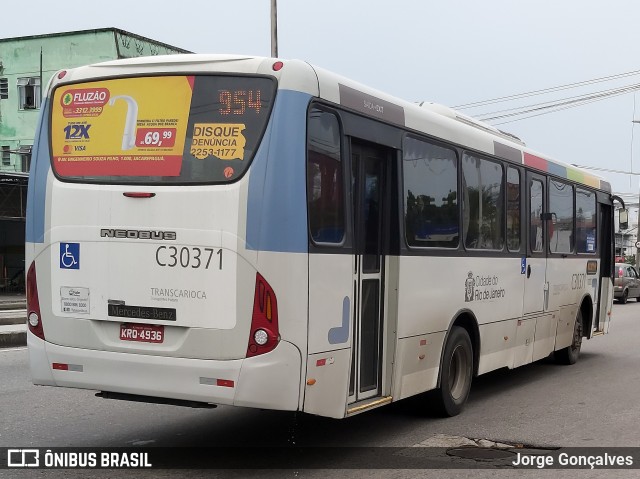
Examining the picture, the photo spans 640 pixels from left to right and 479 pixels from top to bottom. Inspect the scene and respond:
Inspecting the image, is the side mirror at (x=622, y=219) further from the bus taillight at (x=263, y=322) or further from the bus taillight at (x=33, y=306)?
the bus taillight at (x=33, y=306)

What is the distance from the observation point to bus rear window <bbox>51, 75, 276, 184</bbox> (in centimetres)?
600

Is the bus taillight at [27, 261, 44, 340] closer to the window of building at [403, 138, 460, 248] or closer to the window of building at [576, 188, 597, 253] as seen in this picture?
the window of building at [403, 138, 460, 248]

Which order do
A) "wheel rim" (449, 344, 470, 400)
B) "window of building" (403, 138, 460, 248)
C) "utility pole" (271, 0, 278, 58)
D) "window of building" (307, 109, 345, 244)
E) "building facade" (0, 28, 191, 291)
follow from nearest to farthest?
"window of building" (307, 109, 345, 244), "window of building" (403, 138, 460, 248), "wheel rim" (449, 344, 470, 400), "utility pole" (271, 0, 278, 58), "building facade" (0, 28, 191, 291)

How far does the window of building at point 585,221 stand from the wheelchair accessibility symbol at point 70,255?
887 centimetres

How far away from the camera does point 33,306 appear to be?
21.6ft

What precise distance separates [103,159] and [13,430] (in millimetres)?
2991

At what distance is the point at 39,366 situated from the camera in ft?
21.4

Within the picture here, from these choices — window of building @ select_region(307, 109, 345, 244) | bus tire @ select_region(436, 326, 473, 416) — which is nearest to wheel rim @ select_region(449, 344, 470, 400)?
bus tire @ select_region(436, 326, 473, 416)

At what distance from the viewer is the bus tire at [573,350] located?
13088 mm

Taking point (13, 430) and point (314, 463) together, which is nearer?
point (314, 463)

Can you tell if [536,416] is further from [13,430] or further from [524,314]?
[13,430]

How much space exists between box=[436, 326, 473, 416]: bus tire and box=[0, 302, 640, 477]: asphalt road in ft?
0.54

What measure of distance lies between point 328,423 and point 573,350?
6.44 m

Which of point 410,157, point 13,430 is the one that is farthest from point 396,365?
point 13,430
